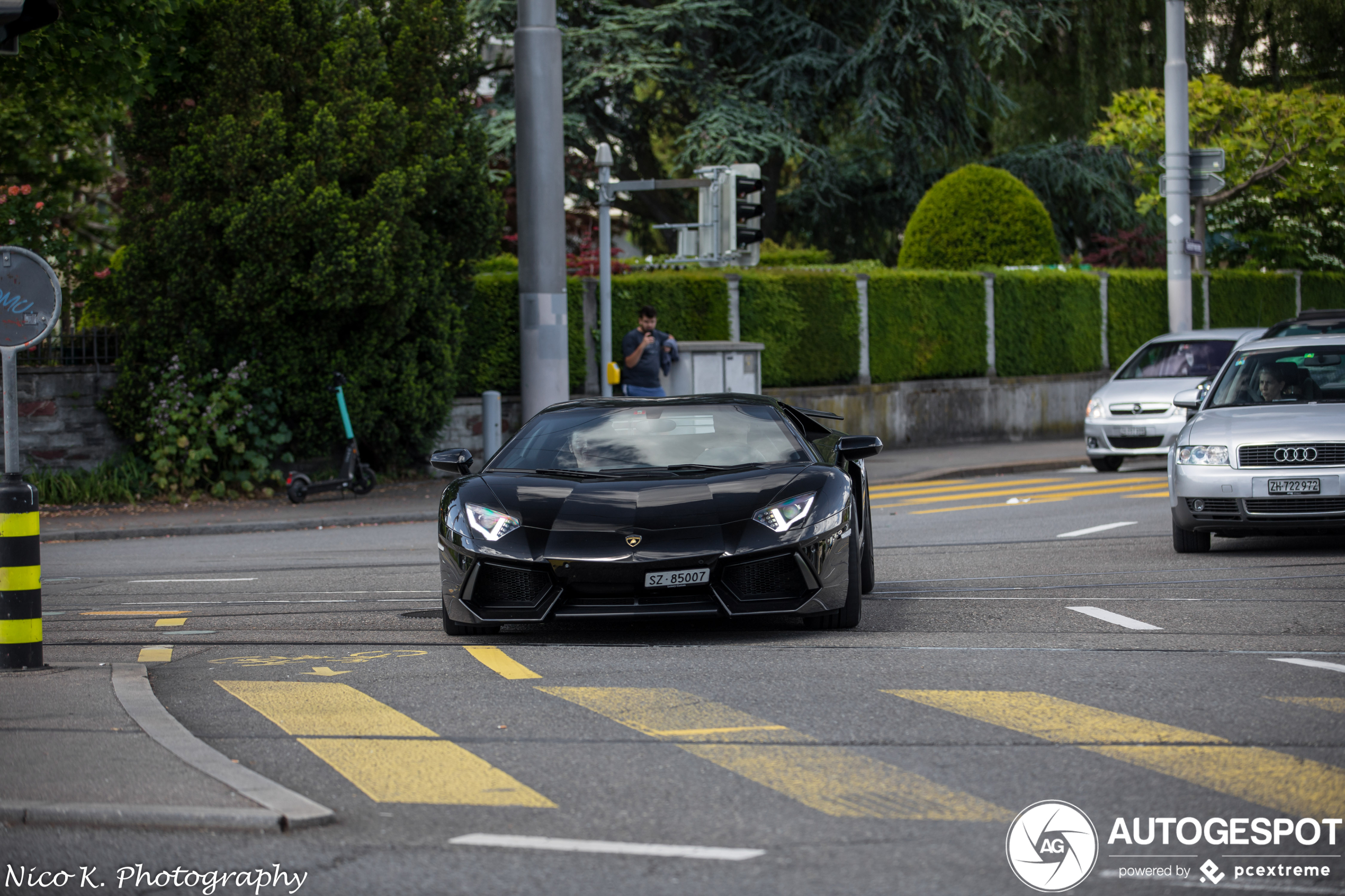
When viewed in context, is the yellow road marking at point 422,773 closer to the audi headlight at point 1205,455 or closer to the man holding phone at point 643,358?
the audi headlight at point 1205,455

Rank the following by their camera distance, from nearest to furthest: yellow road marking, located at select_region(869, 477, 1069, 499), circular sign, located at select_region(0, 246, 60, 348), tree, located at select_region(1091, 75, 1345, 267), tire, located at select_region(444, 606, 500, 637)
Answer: circular sign, located at select_region(0, 246, 60, 348) < tire, located at select_region(444, 606, 500, 637) < yellow road marking, located at select_region(869, 477, 1069, 499) < tree, located at select_region(1091, 75, 1345, 267)

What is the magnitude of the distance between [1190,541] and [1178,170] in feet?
50.4

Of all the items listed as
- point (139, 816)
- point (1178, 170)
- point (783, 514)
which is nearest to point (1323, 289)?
point (1178, 170)

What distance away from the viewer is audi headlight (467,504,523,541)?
805cm

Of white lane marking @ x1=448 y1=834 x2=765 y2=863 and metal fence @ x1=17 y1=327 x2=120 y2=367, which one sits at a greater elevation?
metal fence @ x1=17 y1=327 x2=120 y2=367

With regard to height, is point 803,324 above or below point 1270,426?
above

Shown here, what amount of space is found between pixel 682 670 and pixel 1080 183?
31399 mm

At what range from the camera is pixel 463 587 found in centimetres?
815

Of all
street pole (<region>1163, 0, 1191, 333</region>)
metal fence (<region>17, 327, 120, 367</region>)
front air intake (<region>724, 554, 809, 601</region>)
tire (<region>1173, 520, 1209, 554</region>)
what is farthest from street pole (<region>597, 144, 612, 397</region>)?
street pole (<region>1163, 0, 1191, 333</region>)

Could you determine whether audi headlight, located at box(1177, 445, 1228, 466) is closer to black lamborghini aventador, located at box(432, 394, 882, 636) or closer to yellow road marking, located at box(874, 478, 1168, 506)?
black lamborghini aventador, located at box(432, 394, 882, 636)

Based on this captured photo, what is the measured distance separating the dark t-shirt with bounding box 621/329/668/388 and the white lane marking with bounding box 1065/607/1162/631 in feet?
38.2

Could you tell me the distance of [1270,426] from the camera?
37.1 ft

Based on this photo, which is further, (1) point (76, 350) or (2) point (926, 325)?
(2) point (926, 325)

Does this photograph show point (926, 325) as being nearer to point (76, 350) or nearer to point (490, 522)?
point (76, 350)
